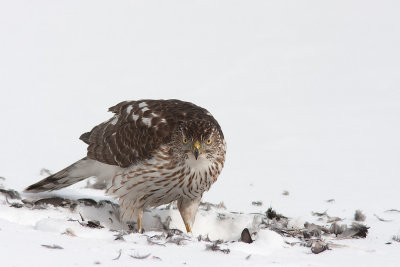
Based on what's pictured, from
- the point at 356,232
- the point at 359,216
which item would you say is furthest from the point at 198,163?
the point at 359,216

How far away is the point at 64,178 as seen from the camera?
8664mm

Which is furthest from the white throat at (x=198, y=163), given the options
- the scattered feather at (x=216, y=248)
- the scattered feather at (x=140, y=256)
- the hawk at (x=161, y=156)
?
the scattered feather at (x=140, y=256)

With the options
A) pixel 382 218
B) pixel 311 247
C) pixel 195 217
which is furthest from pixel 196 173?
pixel 382 218

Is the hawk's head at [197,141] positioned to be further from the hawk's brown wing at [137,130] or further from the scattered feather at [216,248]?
the scattered feather at [216,248]

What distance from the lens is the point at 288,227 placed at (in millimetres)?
8000

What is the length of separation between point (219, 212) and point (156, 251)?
2649mm

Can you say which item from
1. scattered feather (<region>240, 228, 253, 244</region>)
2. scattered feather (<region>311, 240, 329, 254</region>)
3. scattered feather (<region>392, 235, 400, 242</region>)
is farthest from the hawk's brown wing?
scattered feather (<region>392, 235, 400, 242</region>)

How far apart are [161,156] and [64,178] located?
1811 millimetres

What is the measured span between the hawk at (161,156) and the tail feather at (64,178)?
40 cm

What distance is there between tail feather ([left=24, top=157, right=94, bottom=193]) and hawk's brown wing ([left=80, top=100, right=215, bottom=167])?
0.91ft

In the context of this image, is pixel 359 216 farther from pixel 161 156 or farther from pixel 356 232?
pixel 161 156

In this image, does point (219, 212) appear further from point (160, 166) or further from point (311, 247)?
point (311, 247)

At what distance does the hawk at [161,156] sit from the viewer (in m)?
7.39

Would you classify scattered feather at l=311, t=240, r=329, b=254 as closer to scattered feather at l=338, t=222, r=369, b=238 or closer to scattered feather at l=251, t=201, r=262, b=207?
scattered feather at l=338, t=222, r=369, b=238
